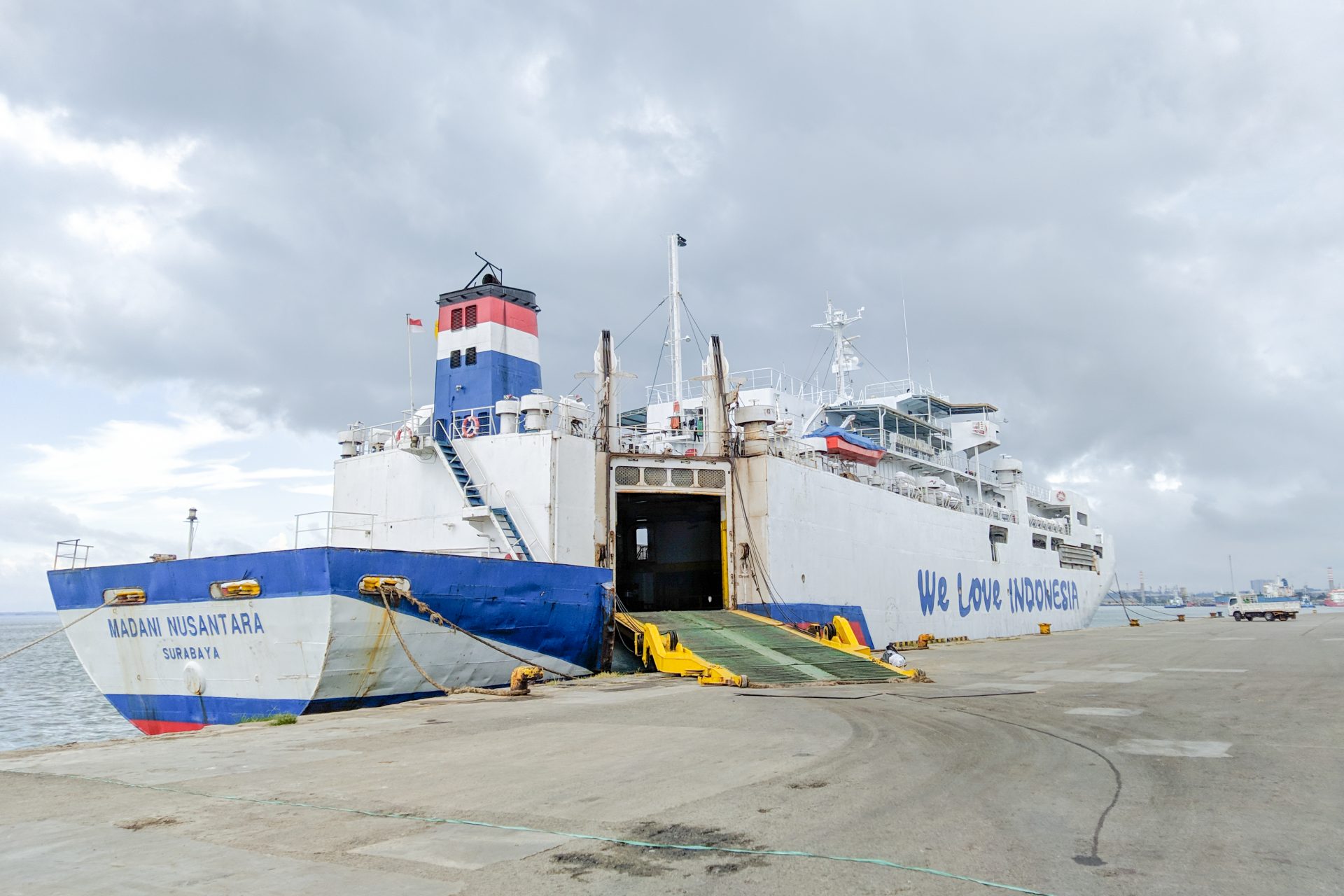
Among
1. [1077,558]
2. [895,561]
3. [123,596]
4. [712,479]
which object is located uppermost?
[712,479]

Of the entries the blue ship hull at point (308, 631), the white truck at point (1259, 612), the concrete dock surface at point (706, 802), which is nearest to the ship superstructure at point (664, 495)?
the blue ship hull at point (308, 631)

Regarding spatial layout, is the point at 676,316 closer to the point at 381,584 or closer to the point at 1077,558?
the point at 381,584

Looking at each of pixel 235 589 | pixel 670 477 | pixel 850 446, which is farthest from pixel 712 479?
pixel 235 589

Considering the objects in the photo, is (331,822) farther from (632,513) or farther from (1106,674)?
(632,513)

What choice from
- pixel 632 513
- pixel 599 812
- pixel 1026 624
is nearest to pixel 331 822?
pixel 599 812

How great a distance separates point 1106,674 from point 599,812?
44.2ft

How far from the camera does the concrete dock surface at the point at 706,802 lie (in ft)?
14.0

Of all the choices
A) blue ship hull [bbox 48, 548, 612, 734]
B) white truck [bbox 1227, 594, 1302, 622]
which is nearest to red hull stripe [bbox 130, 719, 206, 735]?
blue ship hull [bbox 48, 548, 612, 734]

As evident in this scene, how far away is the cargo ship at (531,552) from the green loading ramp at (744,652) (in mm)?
258

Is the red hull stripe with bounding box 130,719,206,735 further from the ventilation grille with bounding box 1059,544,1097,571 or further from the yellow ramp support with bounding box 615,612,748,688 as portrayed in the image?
the ventilation grille with bounding box 1059,544,1097,571

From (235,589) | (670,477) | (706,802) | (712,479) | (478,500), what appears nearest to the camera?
(706,802)

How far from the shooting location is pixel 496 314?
19906mm

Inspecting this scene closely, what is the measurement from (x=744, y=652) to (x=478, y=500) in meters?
6.11

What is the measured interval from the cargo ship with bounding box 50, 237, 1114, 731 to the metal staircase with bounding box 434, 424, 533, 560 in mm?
47
